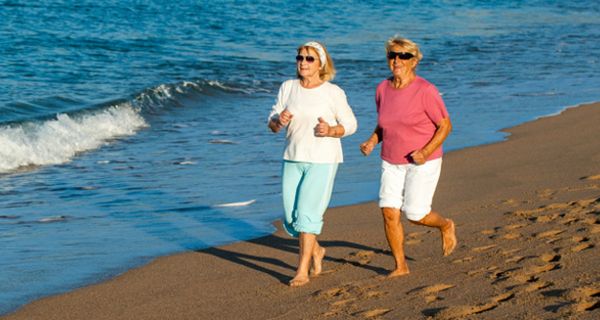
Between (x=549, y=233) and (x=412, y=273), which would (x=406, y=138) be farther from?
(x=549, y=233)

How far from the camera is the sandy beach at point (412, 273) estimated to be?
549 cm

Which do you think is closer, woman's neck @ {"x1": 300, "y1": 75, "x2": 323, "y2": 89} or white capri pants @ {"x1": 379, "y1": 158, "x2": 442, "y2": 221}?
white capri pants @ {"x1": 379, "y1": 158, "x2": 442, "y2": 221}

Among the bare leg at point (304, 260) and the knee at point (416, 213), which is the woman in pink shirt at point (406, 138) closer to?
the knee at point (416, 213)

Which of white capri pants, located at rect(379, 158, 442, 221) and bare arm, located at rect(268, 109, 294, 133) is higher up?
bare arm, located at rect(268, 109, 294, 133)

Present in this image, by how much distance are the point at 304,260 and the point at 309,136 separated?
79 centimetres

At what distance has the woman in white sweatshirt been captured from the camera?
6.35 m

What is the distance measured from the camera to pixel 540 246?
6570 millimetres

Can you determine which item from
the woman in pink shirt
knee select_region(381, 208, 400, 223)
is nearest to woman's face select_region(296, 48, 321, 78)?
the woman in pink shirt

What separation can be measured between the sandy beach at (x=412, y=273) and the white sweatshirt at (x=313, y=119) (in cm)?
83

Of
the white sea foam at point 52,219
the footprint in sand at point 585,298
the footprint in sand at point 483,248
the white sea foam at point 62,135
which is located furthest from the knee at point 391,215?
the white sea foam at point 62,135

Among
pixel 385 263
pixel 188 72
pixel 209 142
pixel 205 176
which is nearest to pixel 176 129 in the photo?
pixel 209 142

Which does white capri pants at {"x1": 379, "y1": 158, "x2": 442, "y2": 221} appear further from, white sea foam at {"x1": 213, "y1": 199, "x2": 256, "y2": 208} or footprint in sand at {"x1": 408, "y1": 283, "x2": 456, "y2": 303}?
white sea foam at {"x1": 213, "y1": 199, "x2": 256, "y2": 208}

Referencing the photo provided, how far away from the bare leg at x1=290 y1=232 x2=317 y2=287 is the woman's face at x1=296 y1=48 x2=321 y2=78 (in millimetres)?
1012

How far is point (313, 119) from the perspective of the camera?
636 centimetres
